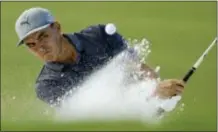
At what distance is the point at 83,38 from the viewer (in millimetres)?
2986

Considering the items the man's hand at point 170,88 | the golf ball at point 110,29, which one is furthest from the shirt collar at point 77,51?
the man's hand at point 170,88

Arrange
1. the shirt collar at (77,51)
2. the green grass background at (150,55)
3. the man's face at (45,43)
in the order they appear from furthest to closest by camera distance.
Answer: the green grass background at (150,55) → the shirt collar at (77,51) → the man's face at (45,43)

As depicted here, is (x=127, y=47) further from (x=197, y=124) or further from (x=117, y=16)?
(x=117, y=16)

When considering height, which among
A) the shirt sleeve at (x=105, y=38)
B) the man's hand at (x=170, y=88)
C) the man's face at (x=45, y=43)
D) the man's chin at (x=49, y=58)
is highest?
the shirt sleeve at (x=105, y=38)

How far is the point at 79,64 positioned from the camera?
2930mm

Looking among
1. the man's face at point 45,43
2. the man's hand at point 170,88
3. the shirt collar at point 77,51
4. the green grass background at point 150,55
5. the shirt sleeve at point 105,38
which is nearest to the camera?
the man's hand at point 170,88

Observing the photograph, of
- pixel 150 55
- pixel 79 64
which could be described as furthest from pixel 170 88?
pixel 150 55

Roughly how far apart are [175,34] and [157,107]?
5.60ft

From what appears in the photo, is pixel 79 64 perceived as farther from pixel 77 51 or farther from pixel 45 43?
pixel 45 43

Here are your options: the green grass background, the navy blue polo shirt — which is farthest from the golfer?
the green grass background

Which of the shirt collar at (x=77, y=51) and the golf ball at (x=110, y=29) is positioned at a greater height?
the golf ball at (x=110, y=29)

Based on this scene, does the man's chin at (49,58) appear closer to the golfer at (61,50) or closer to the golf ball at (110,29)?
the golfer at (61,50)

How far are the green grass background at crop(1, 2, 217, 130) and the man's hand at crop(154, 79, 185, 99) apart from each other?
2.83 feet

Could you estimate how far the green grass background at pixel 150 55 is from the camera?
12.0ft
